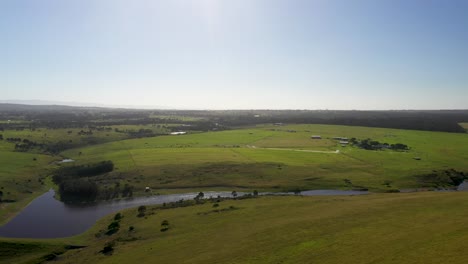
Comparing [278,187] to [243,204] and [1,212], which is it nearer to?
[243,204]

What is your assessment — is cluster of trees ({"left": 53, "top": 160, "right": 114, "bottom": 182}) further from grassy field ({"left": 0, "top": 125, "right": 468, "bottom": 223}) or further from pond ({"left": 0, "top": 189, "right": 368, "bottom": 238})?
pond ({"left": 0, "top": 189, "right": 368, "bottom": 238})

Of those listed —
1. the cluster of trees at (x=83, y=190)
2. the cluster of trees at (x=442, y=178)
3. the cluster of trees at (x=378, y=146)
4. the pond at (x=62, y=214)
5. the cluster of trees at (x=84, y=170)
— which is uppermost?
the cluster of trees at (x=378, y=146)

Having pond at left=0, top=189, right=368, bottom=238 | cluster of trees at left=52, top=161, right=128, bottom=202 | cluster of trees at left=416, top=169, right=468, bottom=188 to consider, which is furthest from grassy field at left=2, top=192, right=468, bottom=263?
cluster of trees at left=416, top=169, right=468, bottom=188

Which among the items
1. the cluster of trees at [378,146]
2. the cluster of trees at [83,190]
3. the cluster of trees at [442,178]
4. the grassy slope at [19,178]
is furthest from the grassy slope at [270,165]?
the grassy slope at [19,178]

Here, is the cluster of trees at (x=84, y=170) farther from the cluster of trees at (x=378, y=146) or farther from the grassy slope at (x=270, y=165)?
the cluster of trees at (x=378, y=146)

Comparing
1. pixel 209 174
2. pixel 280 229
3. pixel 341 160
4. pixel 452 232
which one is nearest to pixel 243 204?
pixel 280 229

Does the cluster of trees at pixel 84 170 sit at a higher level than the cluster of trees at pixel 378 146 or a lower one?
lower
